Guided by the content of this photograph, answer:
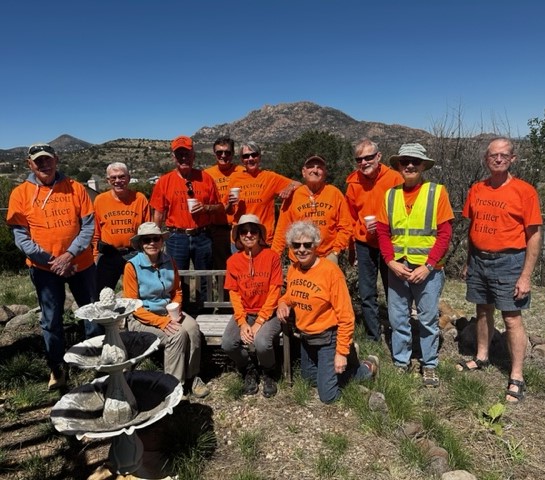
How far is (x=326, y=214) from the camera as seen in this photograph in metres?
4.41

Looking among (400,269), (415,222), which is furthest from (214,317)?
(415,222)

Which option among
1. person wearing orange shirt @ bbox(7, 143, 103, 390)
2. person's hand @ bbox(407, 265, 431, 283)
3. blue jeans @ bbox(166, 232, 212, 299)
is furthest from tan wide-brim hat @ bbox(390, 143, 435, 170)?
person wearing orange shirt @ bbox(7, 143, 103, 390)

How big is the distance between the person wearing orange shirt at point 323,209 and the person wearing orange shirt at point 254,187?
18.4 inches

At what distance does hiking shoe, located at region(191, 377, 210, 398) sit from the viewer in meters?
4.01

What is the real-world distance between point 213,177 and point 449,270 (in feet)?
21.9

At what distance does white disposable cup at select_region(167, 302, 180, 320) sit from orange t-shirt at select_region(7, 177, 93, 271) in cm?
107

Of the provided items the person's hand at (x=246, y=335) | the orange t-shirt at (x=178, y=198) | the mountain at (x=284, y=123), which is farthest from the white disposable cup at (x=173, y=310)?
the mountain at (x=284, y=123)

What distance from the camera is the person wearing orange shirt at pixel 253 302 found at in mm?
3967

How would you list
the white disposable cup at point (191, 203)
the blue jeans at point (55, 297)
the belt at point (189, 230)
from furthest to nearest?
1. the belt at point (189, 230)
2. the white disposable cup at point (191, 203)
3. the blue jeans at point (55, 297)

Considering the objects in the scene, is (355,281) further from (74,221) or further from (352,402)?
(74,221)

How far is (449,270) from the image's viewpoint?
962 centimetres

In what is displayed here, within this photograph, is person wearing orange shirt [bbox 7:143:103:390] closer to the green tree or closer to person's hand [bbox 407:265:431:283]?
person's hand [bbox 407:265:431:283]

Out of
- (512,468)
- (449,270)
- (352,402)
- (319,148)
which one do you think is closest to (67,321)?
(352,402)

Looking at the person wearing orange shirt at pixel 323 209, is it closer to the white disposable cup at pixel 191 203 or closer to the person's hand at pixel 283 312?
the person's hand at pixel 283 312
